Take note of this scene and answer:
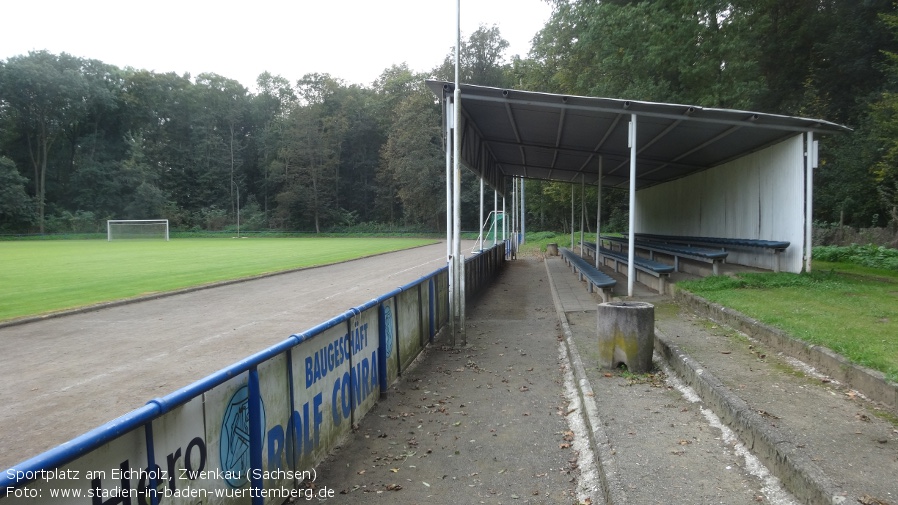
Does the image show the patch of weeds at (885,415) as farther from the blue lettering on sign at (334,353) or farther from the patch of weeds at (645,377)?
the blue lettering on sign at (334,353)

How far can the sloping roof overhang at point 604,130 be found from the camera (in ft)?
37.1

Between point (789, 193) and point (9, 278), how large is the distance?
23396 mm

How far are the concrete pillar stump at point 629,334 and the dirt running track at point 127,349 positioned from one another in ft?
16.8

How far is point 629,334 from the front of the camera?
287 inches

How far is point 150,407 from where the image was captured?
9.42 ft

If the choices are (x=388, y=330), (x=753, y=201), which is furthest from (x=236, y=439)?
(x=753, y=201)

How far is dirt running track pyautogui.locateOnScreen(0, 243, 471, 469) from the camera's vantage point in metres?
6.29

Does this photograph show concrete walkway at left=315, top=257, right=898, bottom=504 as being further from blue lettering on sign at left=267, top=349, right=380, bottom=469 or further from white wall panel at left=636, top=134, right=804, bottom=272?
white wall panel at left=636, top=134, right=804, bottom=272

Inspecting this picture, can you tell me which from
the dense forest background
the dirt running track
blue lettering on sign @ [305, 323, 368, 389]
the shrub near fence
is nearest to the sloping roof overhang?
the dirt running track

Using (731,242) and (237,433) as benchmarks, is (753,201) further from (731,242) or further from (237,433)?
(237,433)

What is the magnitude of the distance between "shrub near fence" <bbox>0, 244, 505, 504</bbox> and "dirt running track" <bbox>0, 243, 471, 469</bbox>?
8.21ft

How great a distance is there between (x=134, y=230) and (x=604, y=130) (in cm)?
5795

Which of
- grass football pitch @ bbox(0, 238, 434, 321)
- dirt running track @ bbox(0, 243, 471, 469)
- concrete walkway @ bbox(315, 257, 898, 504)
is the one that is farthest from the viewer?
grass football pitch @ bbox(0, 238, 434, 321)

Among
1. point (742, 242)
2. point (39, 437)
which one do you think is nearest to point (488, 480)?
point (39, 437)
